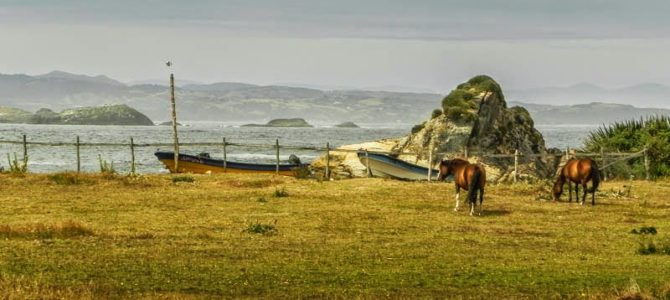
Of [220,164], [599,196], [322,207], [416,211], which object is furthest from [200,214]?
[220,164]

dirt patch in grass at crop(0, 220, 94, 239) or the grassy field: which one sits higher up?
dirt patch in grass at crop(0, 220, 94, 239)

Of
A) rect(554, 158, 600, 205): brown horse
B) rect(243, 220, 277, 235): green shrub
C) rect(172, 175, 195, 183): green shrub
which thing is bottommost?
rect(172, 175, 195, 183): green shrub

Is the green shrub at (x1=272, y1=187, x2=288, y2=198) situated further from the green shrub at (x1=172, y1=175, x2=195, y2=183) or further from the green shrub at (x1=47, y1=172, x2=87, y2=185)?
the green shrub at (x1=47, y1=172, x2=87, y2=185)

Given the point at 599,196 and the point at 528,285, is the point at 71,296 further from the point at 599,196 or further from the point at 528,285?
the point at 599,196

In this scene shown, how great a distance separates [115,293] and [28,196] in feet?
62.7

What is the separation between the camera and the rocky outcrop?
5902cm

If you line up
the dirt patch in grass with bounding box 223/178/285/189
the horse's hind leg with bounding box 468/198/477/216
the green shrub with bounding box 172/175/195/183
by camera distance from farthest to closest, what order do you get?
the green shrub with bounding box 172/175/195/183
the dirt patch in grass with bounding box 223/178/285/189
the horse's hind leg with bounding box 468/198/477/216

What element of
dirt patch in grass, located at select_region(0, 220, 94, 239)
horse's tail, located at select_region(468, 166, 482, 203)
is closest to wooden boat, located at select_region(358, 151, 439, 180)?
horse's tail, located at select_region(468, 166, 482, 203)

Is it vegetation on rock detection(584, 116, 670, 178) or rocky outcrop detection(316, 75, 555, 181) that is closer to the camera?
vegetation on rock detection(584, 116, 670, 178)

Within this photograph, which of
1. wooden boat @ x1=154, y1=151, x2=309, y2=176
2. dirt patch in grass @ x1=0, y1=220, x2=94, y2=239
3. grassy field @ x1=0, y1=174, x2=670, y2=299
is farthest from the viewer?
wooden boat @ x1=154, y1=151, x2=309, y2=176

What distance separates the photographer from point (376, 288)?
1728 cm

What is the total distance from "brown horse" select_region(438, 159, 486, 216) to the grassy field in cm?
61

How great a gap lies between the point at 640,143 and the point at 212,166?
77.3 feet

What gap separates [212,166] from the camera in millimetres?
52938
